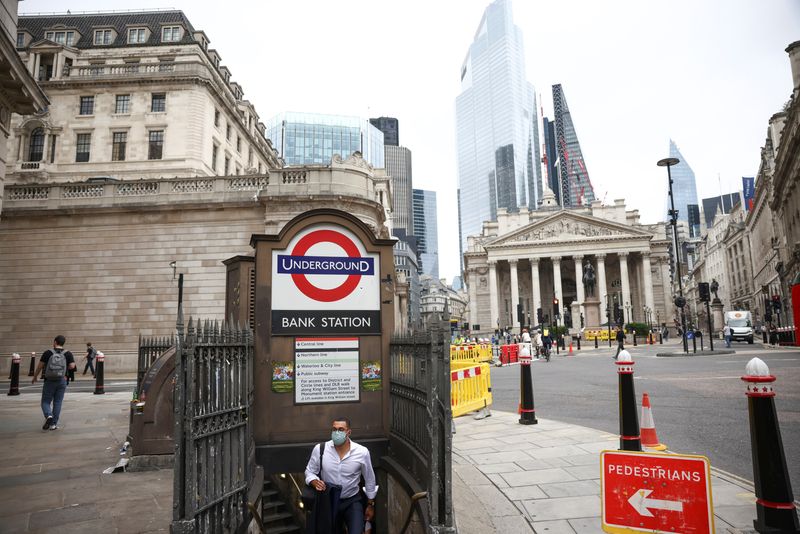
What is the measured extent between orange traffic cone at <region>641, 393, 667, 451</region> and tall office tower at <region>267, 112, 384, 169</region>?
90.9 metres

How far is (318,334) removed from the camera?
5.37 m

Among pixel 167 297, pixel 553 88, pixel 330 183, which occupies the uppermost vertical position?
pixel 553 88

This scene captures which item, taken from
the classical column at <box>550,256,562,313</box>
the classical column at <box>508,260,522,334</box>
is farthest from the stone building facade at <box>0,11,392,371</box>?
the classical column at <box>508,260,522,334</box>

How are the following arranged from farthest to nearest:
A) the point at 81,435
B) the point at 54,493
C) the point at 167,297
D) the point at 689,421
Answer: the point at 167,297, the point at 81,435, the point at 689,421, the point at 54,493

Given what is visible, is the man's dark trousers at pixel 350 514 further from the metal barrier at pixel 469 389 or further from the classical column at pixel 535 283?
the classical column at pixel 535 283

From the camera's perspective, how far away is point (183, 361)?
3.63m

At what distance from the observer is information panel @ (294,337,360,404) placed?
532cm

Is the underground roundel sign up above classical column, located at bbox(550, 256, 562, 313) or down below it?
below

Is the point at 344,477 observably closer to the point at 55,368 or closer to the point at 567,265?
the point at 55,368

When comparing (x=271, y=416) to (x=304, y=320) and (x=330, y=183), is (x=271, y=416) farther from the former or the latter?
(x=330, y=183)

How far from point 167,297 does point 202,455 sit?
69.4 feet

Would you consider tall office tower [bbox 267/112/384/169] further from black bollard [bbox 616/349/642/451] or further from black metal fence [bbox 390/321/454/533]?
black metal fence [bbox 390/321/454/533]

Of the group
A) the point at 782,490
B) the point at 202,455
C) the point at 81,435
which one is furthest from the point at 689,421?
Result: the point at 81,435

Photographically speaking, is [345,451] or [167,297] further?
[167,297]
